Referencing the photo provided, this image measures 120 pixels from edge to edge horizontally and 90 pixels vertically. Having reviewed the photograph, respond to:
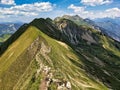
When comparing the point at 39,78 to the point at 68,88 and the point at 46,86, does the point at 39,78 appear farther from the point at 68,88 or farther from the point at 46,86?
the point at 68,88

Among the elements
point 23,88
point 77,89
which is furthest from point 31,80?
point 77,89

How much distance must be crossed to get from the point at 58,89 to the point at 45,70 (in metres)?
37.8

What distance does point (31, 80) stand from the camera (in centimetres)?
19812

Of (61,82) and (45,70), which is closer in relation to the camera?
(61,82)

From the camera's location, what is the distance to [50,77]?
533 feet

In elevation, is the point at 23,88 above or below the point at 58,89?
below

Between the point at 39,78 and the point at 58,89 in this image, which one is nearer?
the point at 58,89

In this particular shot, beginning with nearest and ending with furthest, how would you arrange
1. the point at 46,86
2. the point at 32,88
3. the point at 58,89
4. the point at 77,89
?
1. the point at 58,89
2. the point at 46,86
3. the point at 32,88
4. the point at 77,89

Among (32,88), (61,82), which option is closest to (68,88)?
(61,82)

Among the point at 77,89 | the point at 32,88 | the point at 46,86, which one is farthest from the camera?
the point at 77,89

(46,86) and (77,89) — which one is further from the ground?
(46,86)

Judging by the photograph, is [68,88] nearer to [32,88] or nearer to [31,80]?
[32,88]

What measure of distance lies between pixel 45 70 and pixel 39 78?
23.1ft

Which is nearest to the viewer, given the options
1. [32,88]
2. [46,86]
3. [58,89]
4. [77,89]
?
[58,89]
